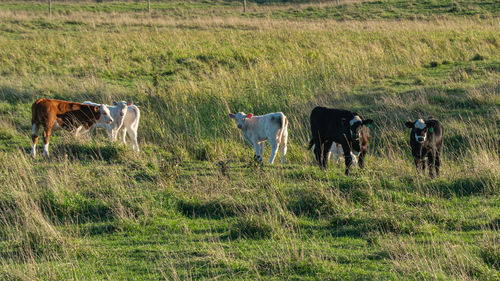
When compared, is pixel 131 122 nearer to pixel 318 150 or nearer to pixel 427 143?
pixel 318 150

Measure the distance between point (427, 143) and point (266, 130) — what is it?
10.6ft

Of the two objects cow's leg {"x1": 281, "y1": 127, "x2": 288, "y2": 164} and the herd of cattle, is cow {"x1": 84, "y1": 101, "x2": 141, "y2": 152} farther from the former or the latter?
cow's leg {"x1": 281, "y1": 127, "x2": 288, "y2": 164}

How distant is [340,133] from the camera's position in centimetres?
1115

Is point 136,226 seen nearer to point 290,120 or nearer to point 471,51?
point 290,120

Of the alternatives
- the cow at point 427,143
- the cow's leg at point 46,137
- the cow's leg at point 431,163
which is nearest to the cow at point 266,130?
the cow at point 427,143

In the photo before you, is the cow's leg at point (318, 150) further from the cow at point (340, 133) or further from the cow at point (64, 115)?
the cow at point (64, 115)

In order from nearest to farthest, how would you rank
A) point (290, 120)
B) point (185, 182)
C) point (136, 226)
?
point (136, 226), point (185, 182), point (290, 120)

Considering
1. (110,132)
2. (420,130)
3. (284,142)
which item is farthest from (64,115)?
(420,130)

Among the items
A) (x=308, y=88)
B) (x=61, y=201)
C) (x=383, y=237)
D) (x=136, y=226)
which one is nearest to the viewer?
(x=383, y=237)

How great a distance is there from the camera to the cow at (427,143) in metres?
10.7

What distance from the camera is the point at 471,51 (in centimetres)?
2266

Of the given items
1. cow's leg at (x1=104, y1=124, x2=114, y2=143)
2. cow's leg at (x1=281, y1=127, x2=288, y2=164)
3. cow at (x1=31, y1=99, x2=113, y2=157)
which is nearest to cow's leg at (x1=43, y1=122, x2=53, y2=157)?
cow at (x1=31, y1=99, x2=113, y2=157)

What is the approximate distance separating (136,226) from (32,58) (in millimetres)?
16189

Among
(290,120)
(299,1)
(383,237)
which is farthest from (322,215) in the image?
(299,1)
